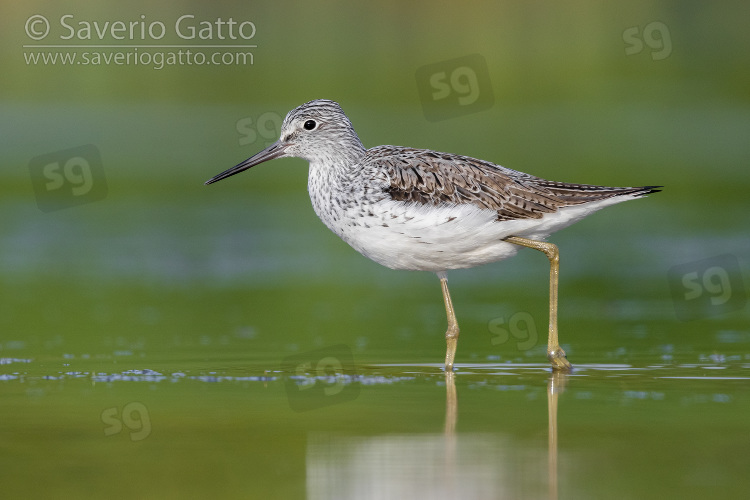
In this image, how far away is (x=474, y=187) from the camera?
10938mm

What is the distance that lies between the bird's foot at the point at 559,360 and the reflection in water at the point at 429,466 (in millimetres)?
2133

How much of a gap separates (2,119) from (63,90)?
4847 millimetres

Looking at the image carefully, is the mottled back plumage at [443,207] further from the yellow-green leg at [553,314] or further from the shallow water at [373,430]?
the shallow water at [373,430]

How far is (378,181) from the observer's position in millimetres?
10844

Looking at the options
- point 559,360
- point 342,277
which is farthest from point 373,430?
point 342,277

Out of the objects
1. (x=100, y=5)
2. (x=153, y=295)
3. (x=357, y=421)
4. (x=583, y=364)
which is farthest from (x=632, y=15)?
(x=357, y=421)

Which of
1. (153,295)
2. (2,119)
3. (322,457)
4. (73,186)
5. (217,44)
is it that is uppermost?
(217,44)

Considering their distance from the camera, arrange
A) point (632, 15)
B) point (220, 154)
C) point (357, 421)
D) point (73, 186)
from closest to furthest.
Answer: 1. point (357, 421)
2. point (73, 186)
3. point (220, 154)
4. point (632, 15)

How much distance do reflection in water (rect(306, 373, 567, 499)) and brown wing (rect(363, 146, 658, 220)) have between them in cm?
327

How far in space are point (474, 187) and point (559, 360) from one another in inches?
65.4

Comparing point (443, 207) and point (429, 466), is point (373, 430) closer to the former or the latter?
point (429, 466)

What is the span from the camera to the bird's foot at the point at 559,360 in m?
9.91

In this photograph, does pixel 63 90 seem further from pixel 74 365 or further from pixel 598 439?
pixel 598 439

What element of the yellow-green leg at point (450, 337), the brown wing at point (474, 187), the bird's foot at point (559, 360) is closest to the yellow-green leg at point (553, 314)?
the bird's foot at point (559, 360)
